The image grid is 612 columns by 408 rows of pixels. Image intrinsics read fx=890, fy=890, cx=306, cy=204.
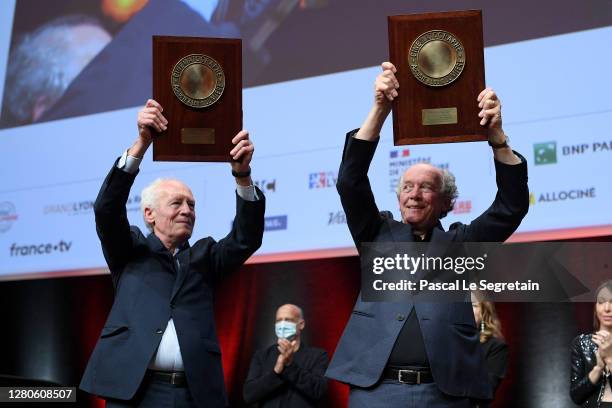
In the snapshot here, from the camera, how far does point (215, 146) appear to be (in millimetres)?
3029

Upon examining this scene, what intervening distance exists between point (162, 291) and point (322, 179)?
6.64 ft

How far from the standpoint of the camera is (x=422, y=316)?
108 inches

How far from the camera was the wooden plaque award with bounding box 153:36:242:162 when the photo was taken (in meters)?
3.01

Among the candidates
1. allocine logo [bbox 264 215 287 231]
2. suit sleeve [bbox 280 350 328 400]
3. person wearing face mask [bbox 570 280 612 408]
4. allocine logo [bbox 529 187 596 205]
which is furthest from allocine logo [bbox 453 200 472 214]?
suit sleeve [bbox 280 350 328 400]

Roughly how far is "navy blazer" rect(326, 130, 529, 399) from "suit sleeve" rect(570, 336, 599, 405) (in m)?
1.21

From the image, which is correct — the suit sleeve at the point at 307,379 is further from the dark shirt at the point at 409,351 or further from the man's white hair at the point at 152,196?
the dark shirt at the point at 409,351

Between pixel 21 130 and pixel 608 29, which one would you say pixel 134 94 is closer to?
pixel 21 130

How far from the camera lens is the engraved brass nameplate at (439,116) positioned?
9.14 ft

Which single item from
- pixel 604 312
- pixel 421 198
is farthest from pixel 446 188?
pixel 604 312

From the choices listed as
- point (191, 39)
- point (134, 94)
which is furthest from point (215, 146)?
point (134, 94)

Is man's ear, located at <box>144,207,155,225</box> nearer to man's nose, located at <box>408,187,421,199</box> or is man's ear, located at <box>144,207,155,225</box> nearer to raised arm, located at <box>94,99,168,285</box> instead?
raised arm, located at <box>94,99,168,285</box>

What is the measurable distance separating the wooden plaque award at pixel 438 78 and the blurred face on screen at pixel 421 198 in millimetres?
190

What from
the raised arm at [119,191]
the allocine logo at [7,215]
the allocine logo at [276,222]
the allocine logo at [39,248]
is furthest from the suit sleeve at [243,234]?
the allocine logo at [7,215]

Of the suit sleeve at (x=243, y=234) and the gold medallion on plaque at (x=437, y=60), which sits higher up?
the gold medallion on plaque at (x=437, y=60)
